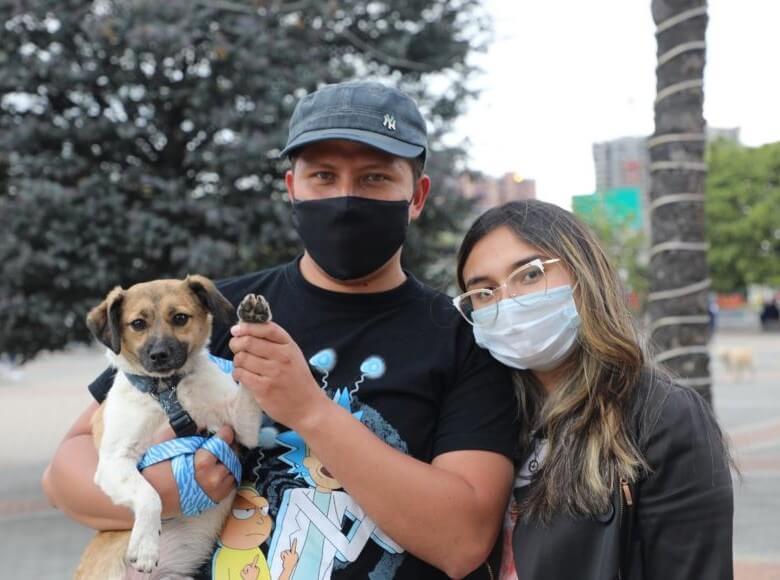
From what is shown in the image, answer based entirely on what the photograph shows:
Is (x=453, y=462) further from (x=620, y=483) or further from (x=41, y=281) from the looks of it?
(x=41, y=281)

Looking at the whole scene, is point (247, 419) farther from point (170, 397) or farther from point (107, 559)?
point (107, 559)

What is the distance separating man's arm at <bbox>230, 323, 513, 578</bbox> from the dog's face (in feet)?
2.42

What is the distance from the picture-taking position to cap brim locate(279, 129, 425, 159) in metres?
2.55

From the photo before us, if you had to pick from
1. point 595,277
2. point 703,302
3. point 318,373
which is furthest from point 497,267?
point 703,302

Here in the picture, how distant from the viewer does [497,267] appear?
2764 mm

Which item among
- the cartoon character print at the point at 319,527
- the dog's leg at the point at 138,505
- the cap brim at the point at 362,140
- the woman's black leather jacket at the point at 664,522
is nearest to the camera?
the woman's black leather jacket at the point at 664,522

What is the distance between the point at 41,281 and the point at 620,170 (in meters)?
36.8

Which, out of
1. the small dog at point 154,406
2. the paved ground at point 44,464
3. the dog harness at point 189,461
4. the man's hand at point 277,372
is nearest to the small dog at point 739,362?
the paved ground at point 44,464

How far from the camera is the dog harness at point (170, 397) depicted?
2.91 m

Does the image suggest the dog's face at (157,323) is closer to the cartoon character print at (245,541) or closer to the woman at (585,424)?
the cartoon character print at (245,541)

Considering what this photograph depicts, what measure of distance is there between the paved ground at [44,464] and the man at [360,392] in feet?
4.91

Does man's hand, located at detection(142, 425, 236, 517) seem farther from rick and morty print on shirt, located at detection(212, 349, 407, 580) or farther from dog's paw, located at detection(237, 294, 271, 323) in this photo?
dog's paw, located at detection(237, 294, 271, 323)

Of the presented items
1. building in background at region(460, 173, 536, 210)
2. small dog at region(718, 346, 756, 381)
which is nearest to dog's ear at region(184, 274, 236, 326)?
building in background at region(460, 173, 536, 210)

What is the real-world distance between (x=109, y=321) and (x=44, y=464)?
1048 centimetres
